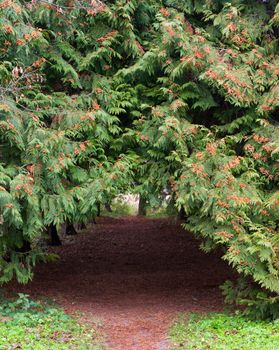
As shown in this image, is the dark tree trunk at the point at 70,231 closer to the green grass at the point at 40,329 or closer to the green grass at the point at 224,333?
the green grass at the point at 40,329

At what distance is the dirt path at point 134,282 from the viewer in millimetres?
8227

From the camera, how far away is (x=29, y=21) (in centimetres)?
841

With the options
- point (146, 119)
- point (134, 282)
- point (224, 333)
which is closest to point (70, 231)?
point (134, 282)

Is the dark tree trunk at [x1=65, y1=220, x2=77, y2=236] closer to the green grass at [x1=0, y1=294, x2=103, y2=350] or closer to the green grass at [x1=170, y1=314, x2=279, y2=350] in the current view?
the green grass at [x1=0, y1=294, x2=103, y2=350]

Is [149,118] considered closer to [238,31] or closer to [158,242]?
[238,31]

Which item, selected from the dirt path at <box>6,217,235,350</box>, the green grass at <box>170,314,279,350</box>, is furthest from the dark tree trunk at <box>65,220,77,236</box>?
the green grass at <box>170,314,279,350</box>

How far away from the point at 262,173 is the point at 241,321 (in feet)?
7.77

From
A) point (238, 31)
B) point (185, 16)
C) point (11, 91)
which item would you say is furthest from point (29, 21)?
point (238, 31)

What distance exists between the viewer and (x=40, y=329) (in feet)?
23.9

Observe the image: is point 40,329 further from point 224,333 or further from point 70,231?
point 70,231

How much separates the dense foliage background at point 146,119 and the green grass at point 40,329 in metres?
0.59

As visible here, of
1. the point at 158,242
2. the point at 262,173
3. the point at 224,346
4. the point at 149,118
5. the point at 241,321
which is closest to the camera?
the point at 224,346

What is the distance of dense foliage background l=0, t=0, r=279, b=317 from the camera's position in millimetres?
7453

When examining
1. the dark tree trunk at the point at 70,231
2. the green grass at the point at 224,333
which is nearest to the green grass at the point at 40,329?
the green grass at the point at 224,333
